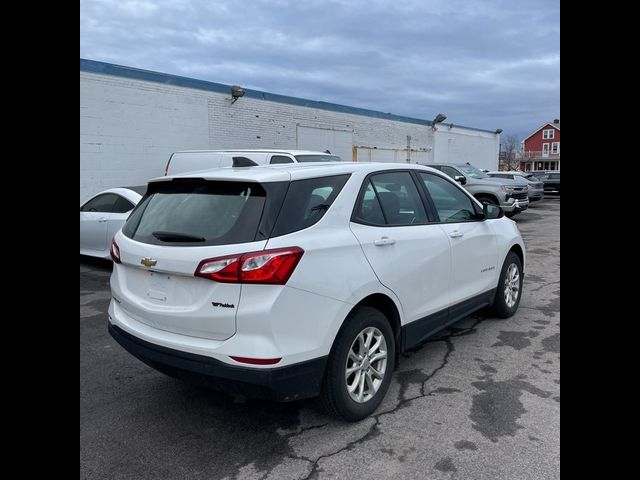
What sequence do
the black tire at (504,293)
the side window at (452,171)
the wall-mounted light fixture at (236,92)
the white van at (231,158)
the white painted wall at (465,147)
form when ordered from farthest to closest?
the white painted wall at (465,147) → the side window at (452,171) → the wall-mounted light fixture at (236,92) → the white van at (231,158) → the black tire at (504,293)

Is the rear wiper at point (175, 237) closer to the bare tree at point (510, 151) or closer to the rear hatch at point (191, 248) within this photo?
the rear hatch at point (191, 248)

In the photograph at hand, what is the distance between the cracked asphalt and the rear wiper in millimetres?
1257

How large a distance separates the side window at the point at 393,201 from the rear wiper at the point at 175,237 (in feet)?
3.67

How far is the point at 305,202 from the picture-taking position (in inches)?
124

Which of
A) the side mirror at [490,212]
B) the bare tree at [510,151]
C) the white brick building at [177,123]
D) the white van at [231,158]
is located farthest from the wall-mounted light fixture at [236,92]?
the bare tree at [510,151]

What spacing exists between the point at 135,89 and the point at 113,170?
6.95 feet

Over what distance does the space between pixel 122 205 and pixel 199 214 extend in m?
5.33

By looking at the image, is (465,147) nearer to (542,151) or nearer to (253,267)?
(253,267)

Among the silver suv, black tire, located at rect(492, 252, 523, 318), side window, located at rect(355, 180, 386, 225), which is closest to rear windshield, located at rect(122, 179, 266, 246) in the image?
side window, located at rect(355, 180, 386, 225)

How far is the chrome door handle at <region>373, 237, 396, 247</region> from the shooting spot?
346 cm

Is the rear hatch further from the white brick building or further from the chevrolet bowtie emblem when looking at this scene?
the white brick building

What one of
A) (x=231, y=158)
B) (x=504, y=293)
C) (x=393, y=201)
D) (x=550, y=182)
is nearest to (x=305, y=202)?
(x=393, y=201)

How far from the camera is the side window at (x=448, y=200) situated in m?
4.48

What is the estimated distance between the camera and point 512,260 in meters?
5.45
